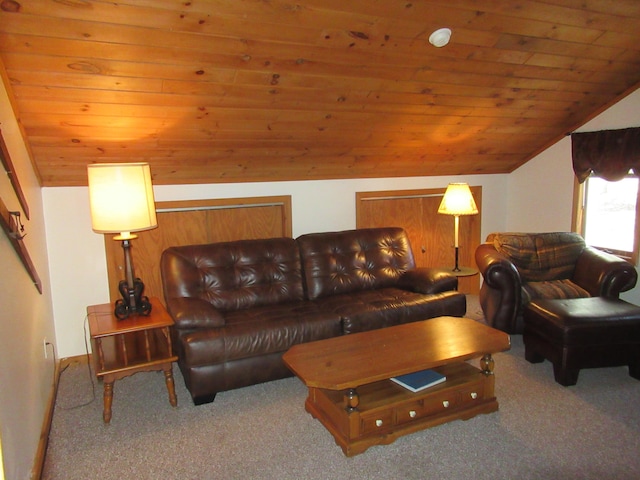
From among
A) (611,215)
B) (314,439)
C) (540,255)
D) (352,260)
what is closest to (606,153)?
(611,215)

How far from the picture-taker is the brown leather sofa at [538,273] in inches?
141

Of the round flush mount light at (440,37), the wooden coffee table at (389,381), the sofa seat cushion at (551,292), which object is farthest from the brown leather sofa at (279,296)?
the round flush mount light at (440,37)

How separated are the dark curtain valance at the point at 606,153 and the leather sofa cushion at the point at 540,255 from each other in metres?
0.72

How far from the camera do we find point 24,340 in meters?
2.29

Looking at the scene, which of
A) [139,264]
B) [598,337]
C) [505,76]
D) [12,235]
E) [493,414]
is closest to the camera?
[12,235]

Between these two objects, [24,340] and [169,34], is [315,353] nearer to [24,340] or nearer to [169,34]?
[24,340]

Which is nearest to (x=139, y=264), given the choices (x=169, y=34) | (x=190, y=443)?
(x=190, y=443)

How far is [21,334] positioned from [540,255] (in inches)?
147

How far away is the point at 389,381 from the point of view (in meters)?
2.60

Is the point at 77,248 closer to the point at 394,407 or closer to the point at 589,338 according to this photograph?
the point at 394,407

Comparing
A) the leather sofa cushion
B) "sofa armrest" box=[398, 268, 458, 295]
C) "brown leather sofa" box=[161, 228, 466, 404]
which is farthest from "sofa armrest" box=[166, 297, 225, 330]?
the leather sofa cushion

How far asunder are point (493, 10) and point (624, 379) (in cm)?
245

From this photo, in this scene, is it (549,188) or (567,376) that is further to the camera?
(549,188)

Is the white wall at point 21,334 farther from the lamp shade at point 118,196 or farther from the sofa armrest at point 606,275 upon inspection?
the sofa armrest at point 606,275
